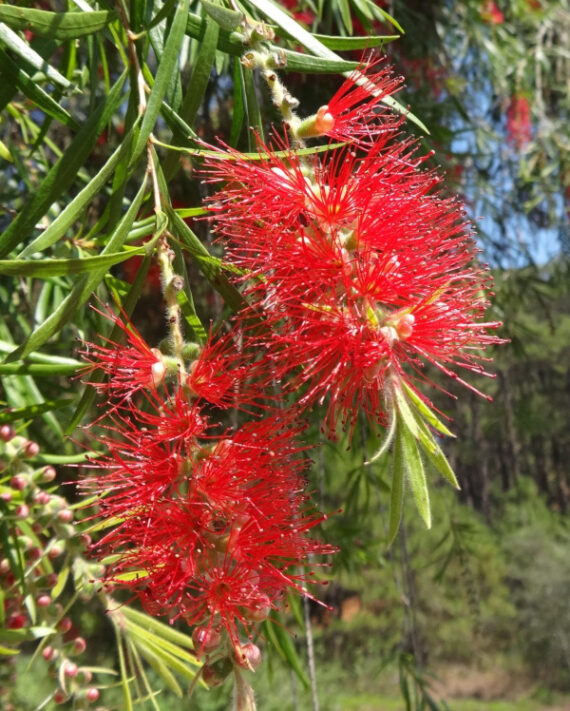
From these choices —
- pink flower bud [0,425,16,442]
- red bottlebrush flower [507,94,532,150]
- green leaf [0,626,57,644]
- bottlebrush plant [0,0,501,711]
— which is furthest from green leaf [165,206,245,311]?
red bottlebrush flower [507,94,532,150]

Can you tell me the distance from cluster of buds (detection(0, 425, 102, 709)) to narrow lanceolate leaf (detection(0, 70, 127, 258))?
29 centimetres

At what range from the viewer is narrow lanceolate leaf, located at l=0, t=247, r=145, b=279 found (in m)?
0.61

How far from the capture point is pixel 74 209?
26.8 inches

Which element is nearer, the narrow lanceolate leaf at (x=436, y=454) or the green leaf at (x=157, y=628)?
the narrow lanceolate leaf at (x=436, y=454)

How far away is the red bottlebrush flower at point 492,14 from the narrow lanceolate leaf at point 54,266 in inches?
92.4

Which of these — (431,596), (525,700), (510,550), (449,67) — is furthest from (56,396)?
(525,700)

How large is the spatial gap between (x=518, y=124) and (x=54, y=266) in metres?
3.16

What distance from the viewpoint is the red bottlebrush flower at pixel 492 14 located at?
2.66 metres

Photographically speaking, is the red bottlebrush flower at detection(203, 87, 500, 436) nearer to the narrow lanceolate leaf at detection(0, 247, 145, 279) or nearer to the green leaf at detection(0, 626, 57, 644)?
the narrow lanceolate leaf at detection(0, 247, 145, 279)

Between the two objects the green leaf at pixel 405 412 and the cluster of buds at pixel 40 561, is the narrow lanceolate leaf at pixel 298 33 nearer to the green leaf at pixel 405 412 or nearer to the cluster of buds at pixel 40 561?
the green leaf at pixel 405 412

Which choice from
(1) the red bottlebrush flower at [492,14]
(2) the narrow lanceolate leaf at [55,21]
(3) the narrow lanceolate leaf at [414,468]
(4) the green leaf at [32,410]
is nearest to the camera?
(3) the narrow lanceolate leaf at [414,468]

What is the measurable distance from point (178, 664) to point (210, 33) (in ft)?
2.38

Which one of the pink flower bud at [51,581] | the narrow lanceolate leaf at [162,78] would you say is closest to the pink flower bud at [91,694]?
the pink flower bud at [51,581]

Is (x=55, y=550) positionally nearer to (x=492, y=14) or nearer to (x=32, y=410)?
(x=32, y=410)
